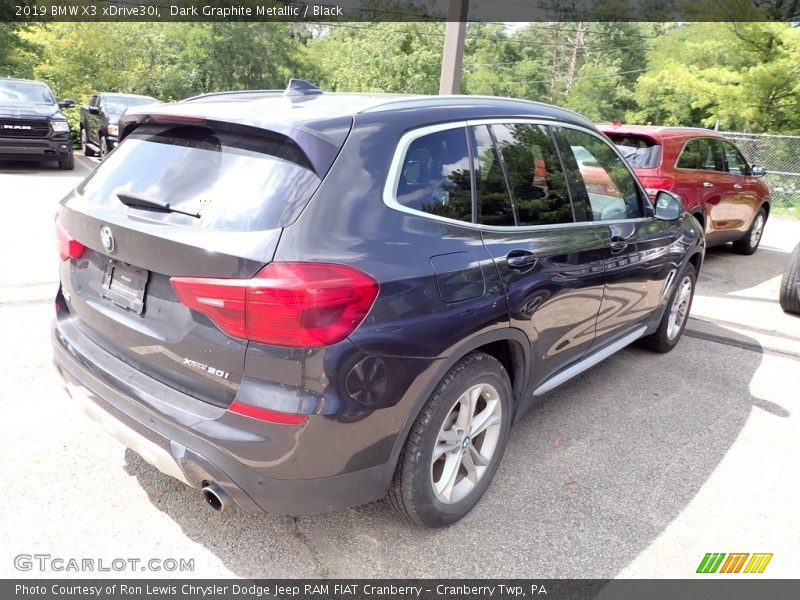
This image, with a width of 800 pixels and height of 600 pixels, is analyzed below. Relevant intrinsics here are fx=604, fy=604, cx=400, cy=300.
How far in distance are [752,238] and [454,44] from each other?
18.5ft

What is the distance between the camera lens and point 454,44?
24.2ft

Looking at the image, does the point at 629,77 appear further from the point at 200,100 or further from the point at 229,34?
the point at 200,100

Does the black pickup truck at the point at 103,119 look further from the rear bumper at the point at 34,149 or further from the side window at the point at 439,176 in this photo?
the side window at the point at 439,176

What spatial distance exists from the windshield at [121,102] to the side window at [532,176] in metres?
13.3

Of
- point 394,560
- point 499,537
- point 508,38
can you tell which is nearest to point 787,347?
point 499,537

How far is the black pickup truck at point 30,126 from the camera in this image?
11.5 meters

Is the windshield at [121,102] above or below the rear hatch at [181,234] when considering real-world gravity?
below

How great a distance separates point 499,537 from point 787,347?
13.5ft

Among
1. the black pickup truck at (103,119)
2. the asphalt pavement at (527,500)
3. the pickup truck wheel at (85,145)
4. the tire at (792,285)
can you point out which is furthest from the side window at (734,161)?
the pickup truck wheel at (85,145)

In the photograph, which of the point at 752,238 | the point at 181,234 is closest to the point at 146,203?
the point at 181,234

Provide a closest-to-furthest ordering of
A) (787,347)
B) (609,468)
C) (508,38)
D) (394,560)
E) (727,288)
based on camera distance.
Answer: (394,560)
(609,468)
(787,347)
(727,288)
(508,38)

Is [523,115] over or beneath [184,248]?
over

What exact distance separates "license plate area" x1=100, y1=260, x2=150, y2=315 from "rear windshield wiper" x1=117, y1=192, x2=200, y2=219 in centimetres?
24

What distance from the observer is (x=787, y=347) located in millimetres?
5379
